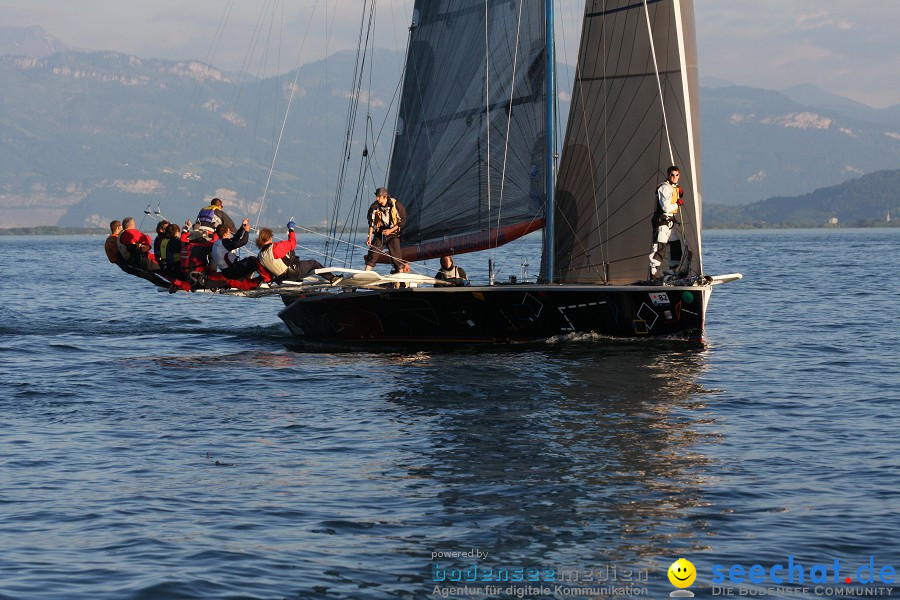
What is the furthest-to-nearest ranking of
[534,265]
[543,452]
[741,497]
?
[534,265] → [543,452] → [741,497]

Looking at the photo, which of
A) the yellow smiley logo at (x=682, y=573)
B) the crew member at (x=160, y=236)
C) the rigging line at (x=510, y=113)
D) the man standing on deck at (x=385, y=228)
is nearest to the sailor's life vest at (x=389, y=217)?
the man standing on deck at (x=385, y=228)

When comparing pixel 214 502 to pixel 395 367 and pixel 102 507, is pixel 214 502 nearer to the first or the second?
pixel 102 507

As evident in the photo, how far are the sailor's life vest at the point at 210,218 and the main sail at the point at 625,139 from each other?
21.9 ft

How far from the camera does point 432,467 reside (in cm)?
1353

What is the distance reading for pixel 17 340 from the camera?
29.0 m

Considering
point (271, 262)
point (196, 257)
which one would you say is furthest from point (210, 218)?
point (271, 262)

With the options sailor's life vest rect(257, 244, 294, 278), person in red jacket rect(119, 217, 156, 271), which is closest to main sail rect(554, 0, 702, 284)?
sailor's life vest rect(257, 244, 294, 278)

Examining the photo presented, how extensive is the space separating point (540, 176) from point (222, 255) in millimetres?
6409

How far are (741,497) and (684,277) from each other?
1094 cm

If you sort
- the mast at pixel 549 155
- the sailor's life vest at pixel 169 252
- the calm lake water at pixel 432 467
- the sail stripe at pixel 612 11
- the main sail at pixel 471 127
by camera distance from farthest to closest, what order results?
the main sail at pixel 471 127 < the mast at pixel 549 155 < the sailor's life vest at pixel 169 252 < the sail stripe at pixel 612 11 < the calm lake water at pixel 432 467

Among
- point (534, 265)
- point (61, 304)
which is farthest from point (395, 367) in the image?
point (534, 265)

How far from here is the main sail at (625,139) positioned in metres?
22.5

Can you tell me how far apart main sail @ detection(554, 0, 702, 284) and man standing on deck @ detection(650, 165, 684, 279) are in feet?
1.16

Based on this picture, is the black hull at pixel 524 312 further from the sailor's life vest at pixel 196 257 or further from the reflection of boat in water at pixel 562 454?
the sailor's life vest at pixel 196 257
